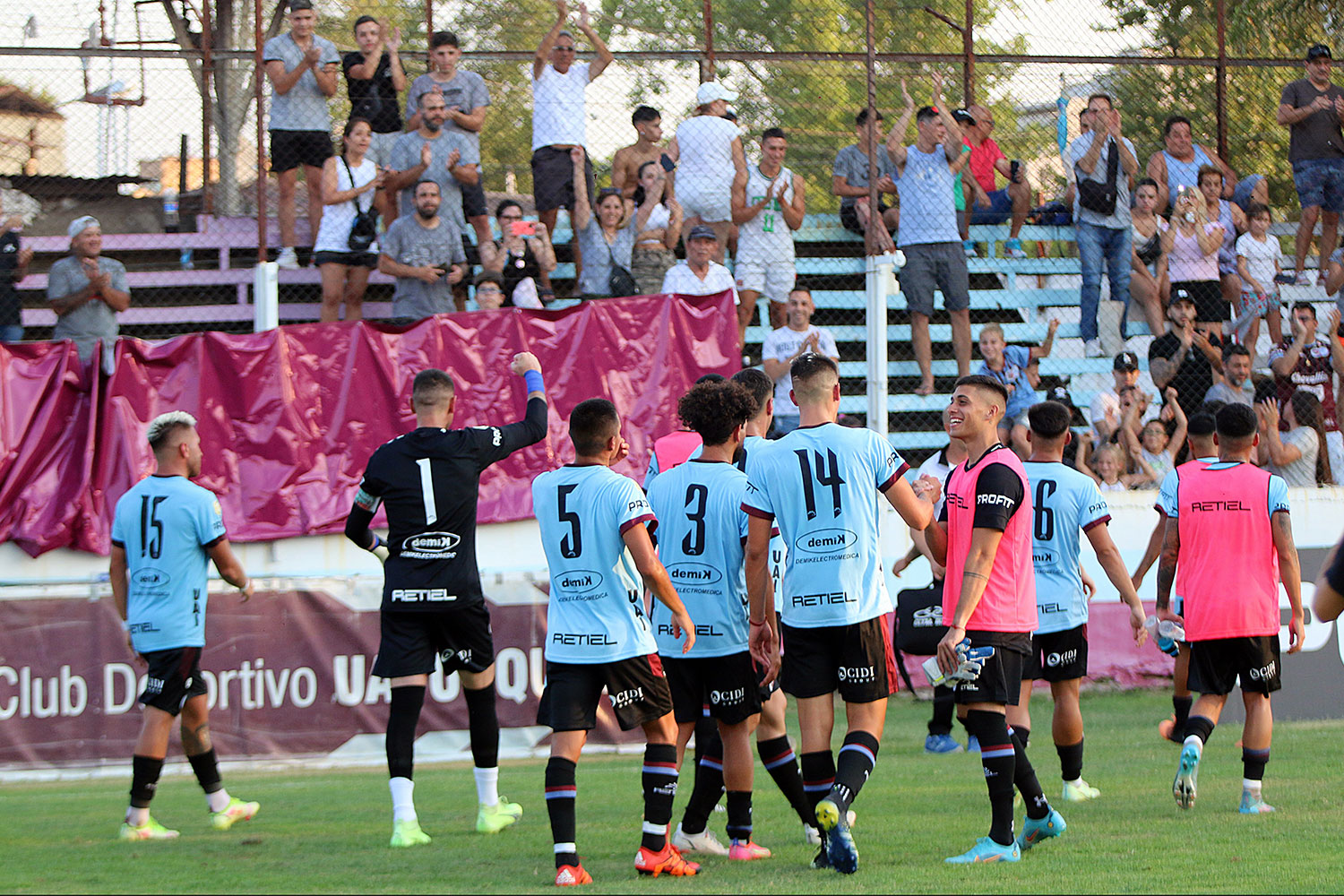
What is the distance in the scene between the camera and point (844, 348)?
1439 centimetres

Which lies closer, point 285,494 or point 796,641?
point 796,641

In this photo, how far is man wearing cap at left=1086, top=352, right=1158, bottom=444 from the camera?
12992mm

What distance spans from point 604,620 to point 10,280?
27.9ft

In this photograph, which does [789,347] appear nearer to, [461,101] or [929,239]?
[929,239]

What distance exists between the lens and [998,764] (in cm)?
584

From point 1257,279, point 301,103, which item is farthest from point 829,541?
point 1257,279

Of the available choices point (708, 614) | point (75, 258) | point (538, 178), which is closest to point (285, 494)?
point (75, 258)

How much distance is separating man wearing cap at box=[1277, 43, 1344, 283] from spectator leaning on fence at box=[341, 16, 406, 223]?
9.18 meters

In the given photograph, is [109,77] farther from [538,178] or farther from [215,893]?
[215,893]

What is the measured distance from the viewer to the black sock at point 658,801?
5797 mm

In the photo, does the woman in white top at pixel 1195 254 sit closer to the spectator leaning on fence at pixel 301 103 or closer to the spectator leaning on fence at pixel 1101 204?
the spectator leaning on fence at pixel 1101 204

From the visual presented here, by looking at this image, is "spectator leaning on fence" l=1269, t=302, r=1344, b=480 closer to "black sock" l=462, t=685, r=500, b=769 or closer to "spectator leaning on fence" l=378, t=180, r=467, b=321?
"spectator leaning on fence" l=378, t=180, r=467, b=321

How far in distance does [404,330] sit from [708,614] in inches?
254

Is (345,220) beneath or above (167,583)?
above
